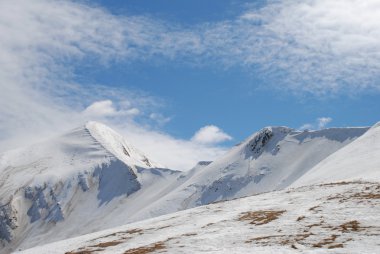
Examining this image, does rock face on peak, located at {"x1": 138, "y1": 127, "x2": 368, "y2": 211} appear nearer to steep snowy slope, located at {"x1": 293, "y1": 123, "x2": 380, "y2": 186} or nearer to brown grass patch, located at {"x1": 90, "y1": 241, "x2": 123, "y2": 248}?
steep snowy slope, located at {"x1": 293, "y1": 123, "x2": 380, "y2": 186}

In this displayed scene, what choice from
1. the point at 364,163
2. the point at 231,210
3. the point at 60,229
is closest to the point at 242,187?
the point at 60,229

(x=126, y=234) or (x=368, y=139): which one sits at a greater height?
(x=368, y=139)

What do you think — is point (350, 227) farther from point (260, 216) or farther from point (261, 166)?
point (261, 166)

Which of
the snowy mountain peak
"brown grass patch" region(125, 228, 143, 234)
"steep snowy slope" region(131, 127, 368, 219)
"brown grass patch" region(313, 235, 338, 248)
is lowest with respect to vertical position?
"brown grass patch" region(313, 235, 338, 248)

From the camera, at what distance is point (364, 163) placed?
2301 inches

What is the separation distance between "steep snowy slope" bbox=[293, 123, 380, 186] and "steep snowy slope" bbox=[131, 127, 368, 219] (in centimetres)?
6677

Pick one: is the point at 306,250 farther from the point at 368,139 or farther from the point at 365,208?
the point at 368,139

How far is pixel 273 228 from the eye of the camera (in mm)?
30000

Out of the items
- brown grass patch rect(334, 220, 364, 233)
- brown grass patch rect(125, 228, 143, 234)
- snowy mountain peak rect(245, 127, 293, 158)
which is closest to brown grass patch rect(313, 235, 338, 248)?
brown grass patch rect(334, 220, 364, 233)

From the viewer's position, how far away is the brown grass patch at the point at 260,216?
33372 mm

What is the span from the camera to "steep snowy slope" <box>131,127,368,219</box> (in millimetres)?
152750

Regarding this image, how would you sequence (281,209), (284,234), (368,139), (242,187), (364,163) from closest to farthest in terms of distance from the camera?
(284,234)
(281,209)
(364,163)
(368,139)
(242,187)

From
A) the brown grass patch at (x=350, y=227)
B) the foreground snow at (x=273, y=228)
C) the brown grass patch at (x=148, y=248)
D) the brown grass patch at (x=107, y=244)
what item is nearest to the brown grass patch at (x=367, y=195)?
the foreground snow at (x=273, y=228)

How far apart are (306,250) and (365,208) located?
968 centimetres
